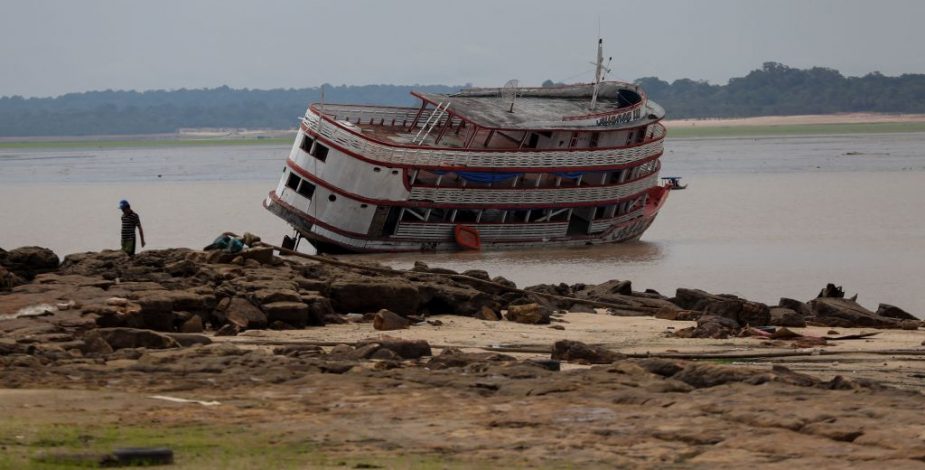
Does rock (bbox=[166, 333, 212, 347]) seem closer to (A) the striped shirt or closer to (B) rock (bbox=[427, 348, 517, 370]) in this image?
(B) rock (bbox=[427, 348, 517, 370])

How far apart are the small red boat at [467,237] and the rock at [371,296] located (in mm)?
18244

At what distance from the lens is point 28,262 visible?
21641 millimetres

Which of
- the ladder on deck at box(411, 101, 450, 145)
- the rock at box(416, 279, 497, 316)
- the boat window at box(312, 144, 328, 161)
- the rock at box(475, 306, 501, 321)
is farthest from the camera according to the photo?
the ladder on deck at box(411, 101, 450, 145)

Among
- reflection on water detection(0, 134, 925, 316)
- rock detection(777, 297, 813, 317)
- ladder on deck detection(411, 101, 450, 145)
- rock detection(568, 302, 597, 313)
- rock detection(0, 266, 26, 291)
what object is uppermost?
ladder on deck detection(411, 101, 450, 145)

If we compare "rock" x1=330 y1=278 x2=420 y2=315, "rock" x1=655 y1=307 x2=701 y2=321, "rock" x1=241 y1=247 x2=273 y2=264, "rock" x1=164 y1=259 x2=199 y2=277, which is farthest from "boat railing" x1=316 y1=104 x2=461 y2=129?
"rock" x1=330 y1=278 x2=420 y2=315

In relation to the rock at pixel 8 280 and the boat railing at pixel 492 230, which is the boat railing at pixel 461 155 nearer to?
the boat railing at pixel 492 230

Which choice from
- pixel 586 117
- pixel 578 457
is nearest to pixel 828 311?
pixel 578 457

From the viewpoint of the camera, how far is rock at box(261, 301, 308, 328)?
62.1 ft

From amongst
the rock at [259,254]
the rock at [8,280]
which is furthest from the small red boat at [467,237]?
the rock at [8,280]

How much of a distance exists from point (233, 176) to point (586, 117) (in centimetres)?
5267

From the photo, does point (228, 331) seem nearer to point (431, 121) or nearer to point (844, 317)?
point (844, 317)

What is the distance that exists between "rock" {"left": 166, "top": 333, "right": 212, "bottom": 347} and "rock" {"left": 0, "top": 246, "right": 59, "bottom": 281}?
17.9 feet

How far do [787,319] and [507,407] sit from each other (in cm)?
1073

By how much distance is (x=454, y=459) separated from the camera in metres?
10.4
